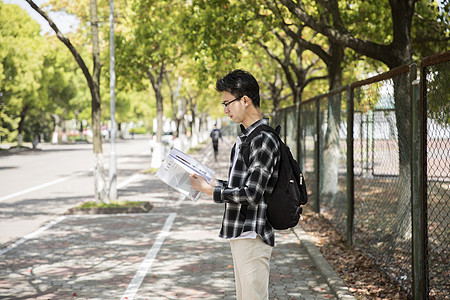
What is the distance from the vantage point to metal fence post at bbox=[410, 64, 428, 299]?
543cm

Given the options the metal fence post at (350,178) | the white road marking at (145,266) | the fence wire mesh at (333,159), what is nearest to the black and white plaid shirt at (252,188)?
the white road marking at (145,266)

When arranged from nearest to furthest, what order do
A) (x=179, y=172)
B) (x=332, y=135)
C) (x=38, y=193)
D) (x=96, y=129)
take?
(x=179, y=172), (x=332, y=135), (x=96, y=129), (x=38, y=193)

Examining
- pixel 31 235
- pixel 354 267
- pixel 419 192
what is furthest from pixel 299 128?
pixel 419 192

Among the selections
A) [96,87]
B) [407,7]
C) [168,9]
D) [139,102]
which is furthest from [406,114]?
[139,102]

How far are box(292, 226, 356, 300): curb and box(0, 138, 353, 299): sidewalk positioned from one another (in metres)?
0.01

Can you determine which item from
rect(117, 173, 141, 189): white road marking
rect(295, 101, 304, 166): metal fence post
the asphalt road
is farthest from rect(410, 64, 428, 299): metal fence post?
rect(117, 173, 141, 189): white road marking

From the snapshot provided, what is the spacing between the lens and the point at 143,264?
27.0ft

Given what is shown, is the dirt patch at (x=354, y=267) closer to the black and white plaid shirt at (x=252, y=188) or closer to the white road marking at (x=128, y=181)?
the black and white plaid shirt at (x=252, y=188)

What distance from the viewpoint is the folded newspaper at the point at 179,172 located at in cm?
373

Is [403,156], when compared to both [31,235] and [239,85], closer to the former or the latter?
[239,85]

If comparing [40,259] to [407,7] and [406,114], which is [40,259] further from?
[407,7]

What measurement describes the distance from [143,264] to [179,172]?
15.5 feet

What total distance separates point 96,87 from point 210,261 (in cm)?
715

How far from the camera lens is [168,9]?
65.9 ft
